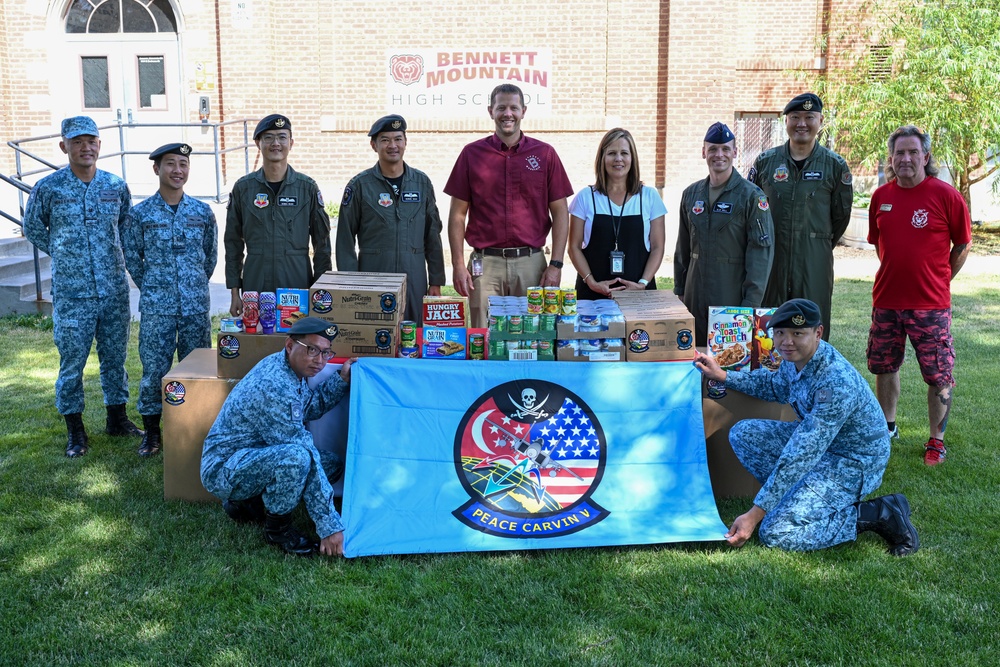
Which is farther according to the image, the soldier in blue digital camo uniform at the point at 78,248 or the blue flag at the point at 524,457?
the soldier in blue digital camo uniform at the point at 78,248

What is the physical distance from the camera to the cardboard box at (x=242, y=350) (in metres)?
4.94

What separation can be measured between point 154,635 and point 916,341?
4.58 meters

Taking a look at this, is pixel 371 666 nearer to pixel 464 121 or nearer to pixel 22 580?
pixel 22 580

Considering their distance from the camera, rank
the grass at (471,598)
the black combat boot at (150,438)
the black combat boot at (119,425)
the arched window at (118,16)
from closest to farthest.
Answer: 1. the grass at (471,598)
2. the black combat boot at (150,438)
3. the black combat boot at (119,425)
4. the arched window at (118,16)

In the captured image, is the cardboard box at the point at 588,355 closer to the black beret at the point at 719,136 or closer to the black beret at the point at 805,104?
the black beret at the point at 719,136

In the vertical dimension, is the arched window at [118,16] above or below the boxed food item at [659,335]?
above

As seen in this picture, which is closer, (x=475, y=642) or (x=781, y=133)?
(x=475, y=642)

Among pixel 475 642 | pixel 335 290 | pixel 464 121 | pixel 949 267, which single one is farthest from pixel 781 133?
pixel 475 642

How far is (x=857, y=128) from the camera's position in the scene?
49.7 feet

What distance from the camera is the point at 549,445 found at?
184 inches

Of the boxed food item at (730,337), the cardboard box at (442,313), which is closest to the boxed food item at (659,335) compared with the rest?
the boxed food item at (730,337)

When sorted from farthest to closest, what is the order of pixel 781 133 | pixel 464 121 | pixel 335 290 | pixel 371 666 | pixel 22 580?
pixel 781 133 → pixel 464 121 → pixel 335 290 → pixel 22 580 → pixel 371 666

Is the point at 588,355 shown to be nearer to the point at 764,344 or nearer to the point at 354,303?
the point at 764,344

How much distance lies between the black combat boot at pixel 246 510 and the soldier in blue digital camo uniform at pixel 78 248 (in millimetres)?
1633
